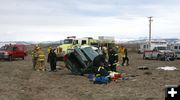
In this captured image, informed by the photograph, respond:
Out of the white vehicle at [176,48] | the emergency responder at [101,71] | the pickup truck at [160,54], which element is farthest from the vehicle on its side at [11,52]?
the emergency responder at [101,71]

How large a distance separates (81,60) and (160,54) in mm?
19818

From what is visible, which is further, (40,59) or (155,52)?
(155,52)

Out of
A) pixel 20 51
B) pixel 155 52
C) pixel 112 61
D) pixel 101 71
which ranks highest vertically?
pixel 112 61

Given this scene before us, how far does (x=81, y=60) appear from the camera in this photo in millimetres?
19219

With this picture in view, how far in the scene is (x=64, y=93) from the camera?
11922mm

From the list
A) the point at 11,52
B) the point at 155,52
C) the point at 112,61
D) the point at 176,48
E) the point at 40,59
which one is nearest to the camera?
the point at 112,61

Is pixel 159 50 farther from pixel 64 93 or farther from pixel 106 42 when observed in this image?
pixel 64 93

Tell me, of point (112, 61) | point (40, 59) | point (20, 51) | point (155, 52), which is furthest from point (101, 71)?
point (155, 52)

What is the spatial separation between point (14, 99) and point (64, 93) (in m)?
2.12

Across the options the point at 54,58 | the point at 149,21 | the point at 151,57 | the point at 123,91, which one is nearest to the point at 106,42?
the point at 151,57

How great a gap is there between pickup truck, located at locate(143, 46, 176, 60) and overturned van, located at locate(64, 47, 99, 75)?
1851 cm

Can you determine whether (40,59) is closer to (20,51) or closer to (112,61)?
(112,61)

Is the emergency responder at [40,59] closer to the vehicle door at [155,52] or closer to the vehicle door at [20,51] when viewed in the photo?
the vehicle door at [20,51]

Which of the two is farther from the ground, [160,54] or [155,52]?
[155,52]
